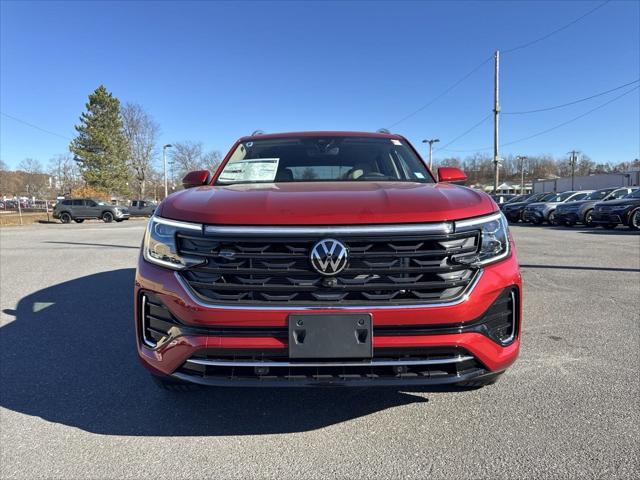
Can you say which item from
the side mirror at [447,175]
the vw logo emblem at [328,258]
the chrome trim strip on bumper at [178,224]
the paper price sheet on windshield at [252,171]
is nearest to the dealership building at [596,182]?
the side mirror at [447,175]

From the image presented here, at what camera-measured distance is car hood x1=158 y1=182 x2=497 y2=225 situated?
2.02 meters

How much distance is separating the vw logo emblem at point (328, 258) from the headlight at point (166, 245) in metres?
0.55

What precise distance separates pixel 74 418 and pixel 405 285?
208 centimetres

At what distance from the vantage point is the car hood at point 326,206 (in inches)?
79.4

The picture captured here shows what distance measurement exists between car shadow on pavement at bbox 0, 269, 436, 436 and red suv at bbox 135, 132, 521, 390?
0.51 meters

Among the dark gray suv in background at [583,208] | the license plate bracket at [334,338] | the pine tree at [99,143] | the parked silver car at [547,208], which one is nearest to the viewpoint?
the license plate bracket at [334,338]

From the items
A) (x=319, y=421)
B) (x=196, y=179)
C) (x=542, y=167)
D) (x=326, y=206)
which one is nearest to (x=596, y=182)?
(x=542, y=167)

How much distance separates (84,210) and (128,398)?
3288 cm

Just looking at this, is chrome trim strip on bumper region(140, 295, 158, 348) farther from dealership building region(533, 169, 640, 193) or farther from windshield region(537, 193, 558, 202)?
dealership building region(533, 169, 640, 193)

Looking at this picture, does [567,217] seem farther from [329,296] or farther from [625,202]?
[329,296]

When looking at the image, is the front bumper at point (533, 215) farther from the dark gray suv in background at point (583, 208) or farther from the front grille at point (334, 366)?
the front grille at point (334, 366)

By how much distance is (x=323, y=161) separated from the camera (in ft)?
11.9

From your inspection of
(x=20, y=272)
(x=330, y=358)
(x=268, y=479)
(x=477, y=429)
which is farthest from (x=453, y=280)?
(x=20, y=272)

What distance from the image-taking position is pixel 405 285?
6.49ft
